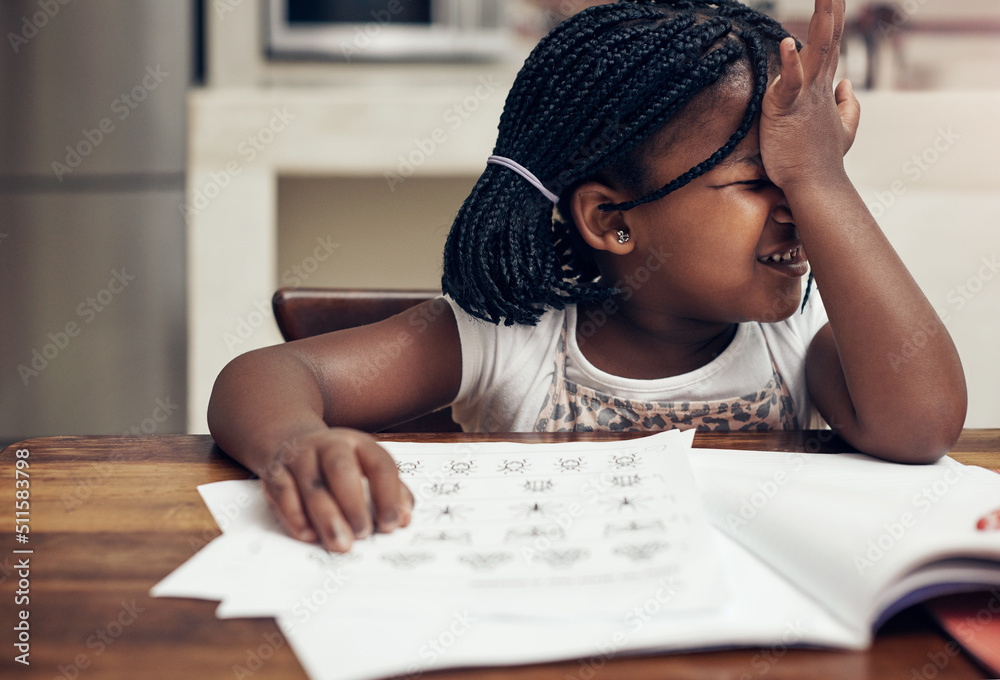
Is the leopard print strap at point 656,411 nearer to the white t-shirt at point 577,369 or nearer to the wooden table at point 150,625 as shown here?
the white t-shirt at point 577,369

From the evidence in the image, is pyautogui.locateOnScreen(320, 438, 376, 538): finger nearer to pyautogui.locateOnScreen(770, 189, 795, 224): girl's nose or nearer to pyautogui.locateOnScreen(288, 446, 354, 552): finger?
pyautogui.locateOnScreen(288, 446, 354, 552): finger

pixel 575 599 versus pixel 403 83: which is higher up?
pixel 403 83

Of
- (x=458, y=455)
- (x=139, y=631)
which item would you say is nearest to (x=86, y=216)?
(x=458, y=455)

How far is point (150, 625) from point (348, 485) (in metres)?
0.12

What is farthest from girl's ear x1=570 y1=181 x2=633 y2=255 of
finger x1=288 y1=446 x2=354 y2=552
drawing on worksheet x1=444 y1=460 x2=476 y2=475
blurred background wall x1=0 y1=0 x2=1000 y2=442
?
blurred background wall x1=0 y1=0 x2=1000 y2=442

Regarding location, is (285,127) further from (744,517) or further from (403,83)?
(744,517)

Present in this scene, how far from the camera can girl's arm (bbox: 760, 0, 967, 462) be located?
2.06ft

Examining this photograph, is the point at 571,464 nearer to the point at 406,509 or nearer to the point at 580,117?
the point at 406,509

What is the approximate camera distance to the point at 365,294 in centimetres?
90

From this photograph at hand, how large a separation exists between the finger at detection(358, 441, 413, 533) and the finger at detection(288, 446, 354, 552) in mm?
19

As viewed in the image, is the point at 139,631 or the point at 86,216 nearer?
the point at 139,631

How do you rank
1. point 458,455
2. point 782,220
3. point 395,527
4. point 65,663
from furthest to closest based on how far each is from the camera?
1. point 782,220
2. point 458,455
3. point 395,527
4. point 65,663

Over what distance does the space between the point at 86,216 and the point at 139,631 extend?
1.73 meters

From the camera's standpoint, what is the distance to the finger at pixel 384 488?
426 mm
